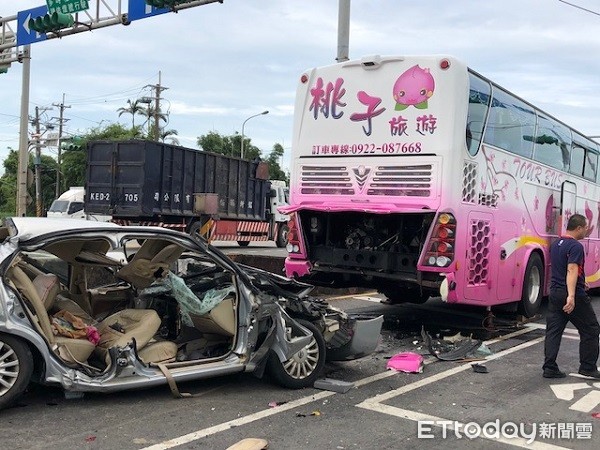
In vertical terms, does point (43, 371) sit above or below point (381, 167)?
below

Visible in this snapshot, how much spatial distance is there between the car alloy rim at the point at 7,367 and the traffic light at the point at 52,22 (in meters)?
11.6

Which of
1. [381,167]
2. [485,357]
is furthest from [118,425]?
[381,167]

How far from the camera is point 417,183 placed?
798 centimetres

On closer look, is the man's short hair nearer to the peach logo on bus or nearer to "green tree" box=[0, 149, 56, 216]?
the peach logo on bus

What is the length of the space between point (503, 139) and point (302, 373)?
4.97 meters

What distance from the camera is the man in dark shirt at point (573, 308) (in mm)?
6297

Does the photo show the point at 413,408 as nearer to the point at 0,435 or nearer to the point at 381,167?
the point at 0,435

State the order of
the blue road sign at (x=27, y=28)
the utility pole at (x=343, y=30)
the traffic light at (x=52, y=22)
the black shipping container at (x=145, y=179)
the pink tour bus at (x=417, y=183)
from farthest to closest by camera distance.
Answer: the black shipping container at (x=145, y=179) → the blue road sign at (x=27, y=28) → the traffic light at (x=52, y=22) → the utility pole at (x=343, y=30) → the pink tour bus at (x=417, y=183)

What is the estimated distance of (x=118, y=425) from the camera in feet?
15.1

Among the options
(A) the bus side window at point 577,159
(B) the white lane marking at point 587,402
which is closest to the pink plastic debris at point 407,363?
(B) the white lane marking at point 587,402

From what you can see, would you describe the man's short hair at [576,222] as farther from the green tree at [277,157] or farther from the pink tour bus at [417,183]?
the green tree at [277,157]

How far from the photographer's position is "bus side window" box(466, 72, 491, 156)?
802cm

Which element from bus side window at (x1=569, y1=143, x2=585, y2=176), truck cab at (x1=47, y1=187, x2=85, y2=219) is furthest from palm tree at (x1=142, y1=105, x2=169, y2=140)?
bus side window at (x1=569, y1=143, x2=585, y2=176)

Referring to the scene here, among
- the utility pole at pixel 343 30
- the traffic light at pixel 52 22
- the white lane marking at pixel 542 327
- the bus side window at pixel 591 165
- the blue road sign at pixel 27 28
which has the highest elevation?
the blue road sign at pixel 27 28
